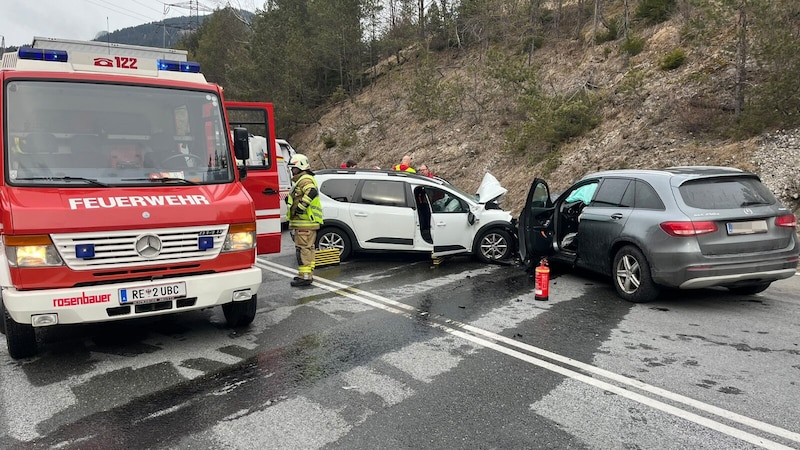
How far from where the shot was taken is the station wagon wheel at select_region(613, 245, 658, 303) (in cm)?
635

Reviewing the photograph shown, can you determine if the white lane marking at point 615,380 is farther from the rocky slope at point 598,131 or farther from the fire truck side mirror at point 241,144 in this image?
the rocky slope at point 598,131

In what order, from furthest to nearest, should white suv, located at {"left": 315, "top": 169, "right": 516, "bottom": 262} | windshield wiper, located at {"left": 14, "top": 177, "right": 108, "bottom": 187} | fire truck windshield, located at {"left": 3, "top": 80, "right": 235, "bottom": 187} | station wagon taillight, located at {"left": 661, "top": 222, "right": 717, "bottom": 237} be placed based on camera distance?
1. white suv, located at {"left": 315, "top": 169, "right": 516, "bottom": 262}
2. station wagon taillight, located at {"left": 661, "top": 222, "right": 717, "bottom": 237}
3. fire truck windshield, located at {"left": 3, "top": 80, "right": 235, "bottom": 187}
4. windshield wiper, located at {"left": 14, "top": 177, "right": 108, "bottom": 187}

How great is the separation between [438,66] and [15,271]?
24.2 meters

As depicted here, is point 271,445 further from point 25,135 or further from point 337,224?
point 337,224

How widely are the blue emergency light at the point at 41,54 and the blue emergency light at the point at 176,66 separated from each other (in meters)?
0.85

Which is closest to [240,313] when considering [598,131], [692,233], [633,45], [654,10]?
[692,233]

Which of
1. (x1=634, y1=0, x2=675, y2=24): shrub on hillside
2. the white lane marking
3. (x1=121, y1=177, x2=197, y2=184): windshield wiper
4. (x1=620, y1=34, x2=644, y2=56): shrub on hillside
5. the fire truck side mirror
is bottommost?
the white lane marking

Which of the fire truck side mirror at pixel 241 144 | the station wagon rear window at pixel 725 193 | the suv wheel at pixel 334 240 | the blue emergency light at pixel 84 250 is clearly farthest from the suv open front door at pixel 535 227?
the blue emergency light at pixel 84 250

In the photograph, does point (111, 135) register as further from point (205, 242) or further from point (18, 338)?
point (18, 338)

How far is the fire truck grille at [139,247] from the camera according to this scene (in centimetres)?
430

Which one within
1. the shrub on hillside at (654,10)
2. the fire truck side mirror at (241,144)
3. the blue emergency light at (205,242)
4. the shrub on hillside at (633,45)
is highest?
the shrub on hillside at (654,10)

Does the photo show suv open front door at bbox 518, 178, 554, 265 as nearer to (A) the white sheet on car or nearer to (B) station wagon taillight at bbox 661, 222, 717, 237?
(A) the white sheet on car

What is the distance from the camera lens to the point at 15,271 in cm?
421

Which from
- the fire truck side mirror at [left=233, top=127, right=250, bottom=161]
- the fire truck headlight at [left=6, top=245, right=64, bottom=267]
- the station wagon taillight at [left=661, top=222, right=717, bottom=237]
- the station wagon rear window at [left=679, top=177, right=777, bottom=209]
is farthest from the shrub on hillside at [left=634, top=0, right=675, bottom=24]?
the fire truck headlight at [left=6, top=245, right=64, bottom=267]
